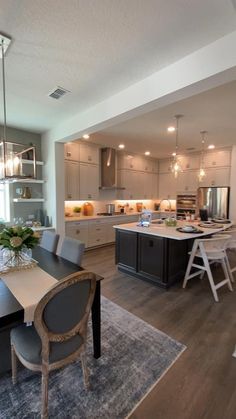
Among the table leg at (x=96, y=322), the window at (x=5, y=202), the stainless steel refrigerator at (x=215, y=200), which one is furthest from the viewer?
the stainless steel refrigerator at (x=215, y=200)

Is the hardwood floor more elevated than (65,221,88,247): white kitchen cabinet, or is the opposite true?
(65,221,88,247): white kitchen cabinet

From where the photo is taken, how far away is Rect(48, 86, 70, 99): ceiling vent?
8.67ft

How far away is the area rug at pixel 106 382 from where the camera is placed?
55.0 inches

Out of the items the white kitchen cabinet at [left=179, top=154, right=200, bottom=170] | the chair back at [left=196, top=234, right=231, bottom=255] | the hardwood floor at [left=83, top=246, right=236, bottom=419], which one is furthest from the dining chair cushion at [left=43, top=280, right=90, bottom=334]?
the white kitchen cabinet at [left=179, top=154, right=200, bottom=170]

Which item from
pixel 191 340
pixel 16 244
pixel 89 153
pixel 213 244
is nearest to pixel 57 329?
pixel 16 244

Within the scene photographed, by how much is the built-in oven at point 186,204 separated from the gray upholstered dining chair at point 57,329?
5670mm

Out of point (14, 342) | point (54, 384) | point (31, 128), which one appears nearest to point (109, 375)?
point (54, 384)

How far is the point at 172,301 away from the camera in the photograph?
2.83m

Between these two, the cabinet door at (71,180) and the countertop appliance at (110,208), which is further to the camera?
the countertop appliance at (110,208)

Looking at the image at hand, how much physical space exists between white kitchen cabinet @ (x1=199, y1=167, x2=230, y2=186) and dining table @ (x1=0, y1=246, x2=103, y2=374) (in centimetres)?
518

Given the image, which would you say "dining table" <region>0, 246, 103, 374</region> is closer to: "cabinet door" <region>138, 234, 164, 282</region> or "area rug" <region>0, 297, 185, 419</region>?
"area rug" <region>0, 297, 185, 419</region>

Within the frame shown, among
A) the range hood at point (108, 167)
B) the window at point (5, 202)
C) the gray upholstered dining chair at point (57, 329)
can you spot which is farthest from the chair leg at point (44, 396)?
the range hood at point (108, 167)

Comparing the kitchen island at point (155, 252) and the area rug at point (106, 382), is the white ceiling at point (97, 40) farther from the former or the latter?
the area rug at point (106, 382)

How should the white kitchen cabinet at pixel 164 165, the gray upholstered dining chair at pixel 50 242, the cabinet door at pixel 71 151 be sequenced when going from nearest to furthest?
the gray upholstered dining chair at pixel 50 242 → the cabinet door at pixel 71 151 → the white kitchen cabinet at pixel 164 165
